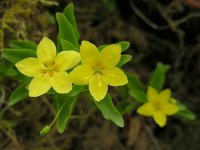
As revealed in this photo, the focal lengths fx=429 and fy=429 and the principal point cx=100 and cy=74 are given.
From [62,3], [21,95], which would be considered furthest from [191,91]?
[21,95]

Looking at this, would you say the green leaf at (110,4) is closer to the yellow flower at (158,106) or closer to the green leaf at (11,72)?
the yellow flower at (158,106)

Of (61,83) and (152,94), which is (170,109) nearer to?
(152,94)

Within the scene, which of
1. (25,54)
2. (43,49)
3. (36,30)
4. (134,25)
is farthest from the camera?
(134,25)

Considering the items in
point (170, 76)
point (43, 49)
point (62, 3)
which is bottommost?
point (170, 76)

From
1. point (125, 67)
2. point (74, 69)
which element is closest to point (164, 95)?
point (125, 67)

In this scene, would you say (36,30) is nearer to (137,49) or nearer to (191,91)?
(137,49)

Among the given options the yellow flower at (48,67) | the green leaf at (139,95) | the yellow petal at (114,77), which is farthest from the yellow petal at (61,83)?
the green leaf at (139,95)
